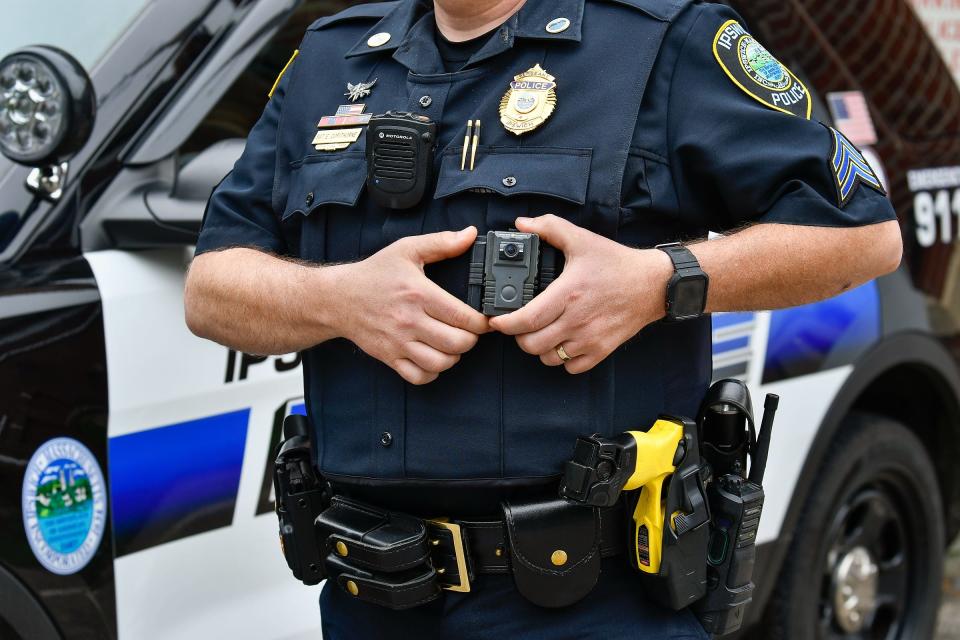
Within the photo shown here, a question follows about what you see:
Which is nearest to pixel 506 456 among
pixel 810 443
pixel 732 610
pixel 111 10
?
pixel 732 610

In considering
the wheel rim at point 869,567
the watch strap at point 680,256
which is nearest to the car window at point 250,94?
the watch strap at point 680,256

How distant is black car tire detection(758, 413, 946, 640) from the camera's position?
3080mm

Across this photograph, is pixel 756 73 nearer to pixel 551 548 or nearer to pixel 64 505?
pixel 551 548

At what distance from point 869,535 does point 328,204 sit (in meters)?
2.11

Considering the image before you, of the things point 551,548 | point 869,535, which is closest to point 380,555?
point 551,548

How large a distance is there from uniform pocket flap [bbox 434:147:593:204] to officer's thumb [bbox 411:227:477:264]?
0.08 metres

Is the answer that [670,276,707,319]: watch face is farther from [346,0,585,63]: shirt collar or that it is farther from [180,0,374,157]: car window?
[180,0,374,157]: car window

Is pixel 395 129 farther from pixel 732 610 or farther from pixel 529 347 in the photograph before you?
pixel 732 610

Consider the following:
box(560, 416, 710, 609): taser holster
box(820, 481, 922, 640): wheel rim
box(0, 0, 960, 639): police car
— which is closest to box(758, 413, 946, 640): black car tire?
box(820, 481, 922, 640): wheel rim

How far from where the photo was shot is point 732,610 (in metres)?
1.81

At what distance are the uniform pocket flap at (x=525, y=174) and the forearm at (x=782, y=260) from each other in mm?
171

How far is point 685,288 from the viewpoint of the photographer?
157cm

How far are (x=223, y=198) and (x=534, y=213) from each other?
1.61 feet

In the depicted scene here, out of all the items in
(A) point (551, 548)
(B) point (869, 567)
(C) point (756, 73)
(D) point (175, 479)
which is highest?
(C) point (756, 73)
